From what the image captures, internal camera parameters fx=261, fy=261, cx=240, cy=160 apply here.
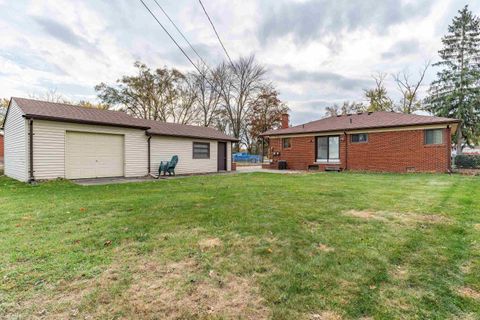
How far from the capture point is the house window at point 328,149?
1675 cm

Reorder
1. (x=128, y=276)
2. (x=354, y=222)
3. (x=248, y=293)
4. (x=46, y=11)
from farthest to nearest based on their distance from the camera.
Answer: (x=46, y=11) < (x=354, y=222) < (x=128, y=276) < (x=248, y=293)

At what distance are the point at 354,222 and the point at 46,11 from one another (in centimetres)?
1141

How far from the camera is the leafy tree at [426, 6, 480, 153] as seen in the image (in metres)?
23.0

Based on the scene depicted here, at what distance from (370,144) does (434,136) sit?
3.04 m

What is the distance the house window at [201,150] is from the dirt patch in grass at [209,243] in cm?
1217

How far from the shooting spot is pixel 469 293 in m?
2.25

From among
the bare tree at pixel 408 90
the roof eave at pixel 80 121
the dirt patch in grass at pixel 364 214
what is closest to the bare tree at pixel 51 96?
the roof eave at pixel 80 121

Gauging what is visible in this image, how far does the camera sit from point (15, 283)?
92.2 inches

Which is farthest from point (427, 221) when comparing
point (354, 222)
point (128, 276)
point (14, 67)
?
point (14, 67)

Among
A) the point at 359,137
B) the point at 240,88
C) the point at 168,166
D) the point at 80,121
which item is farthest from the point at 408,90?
the point at 80,121

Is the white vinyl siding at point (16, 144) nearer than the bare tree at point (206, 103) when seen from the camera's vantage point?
Yes

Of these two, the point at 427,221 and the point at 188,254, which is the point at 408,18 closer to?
the point at 427,221

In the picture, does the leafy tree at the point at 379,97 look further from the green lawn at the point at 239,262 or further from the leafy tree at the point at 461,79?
the green lawn at the point at 239,262

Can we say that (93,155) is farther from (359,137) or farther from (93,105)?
(93,105)
